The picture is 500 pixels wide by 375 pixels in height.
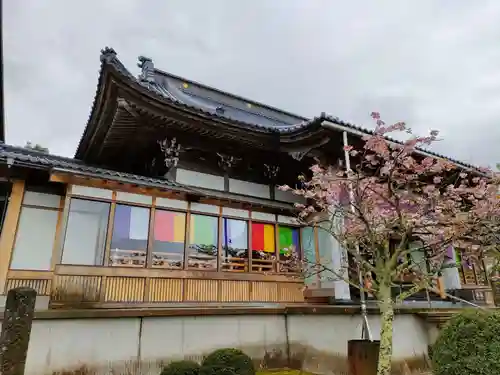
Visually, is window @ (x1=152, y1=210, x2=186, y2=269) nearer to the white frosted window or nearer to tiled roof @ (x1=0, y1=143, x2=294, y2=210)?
tiled roof @ (x1=0, y1=143, x2=294, y2=210)

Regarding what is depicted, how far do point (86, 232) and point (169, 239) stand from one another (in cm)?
169

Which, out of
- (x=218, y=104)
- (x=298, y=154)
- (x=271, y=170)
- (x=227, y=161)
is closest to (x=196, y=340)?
(x=227, y=161)

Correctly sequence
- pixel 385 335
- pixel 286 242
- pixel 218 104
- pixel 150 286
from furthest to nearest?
pixel 218 104
pixel 286 242
pixel 150 286
pixel 385 335

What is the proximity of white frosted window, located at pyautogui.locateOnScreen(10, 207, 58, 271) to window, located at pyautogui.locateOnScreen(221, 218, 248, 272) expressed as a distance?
3.87 metres

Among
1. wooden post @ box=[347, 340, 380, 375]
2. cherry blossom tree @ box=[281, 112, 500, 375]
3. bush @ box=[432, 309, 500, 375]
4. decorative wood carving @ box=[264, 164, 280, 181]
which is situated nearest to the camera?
bush @ box=[432, 309, 500, 375]

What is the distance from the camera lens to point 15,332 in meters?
3.25

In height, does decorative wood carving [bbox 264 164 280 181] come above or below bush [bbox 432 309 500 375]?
above

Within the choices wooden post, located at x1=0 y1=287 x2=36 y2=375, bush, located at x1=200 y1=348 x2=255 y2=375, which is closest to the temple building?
bush, located at x1=200 y1=348 x2=255 y2=375

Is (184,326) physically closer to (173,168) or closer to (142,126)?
(173,168)

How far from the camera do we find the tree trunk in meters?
4.43

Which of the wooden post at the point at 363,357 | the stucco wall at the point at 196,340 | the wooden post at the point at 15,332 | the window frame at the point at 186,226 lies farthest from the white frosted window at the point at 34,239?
the wooden post at the point at 363,357

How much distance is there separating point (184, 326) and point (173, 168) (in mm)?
3988

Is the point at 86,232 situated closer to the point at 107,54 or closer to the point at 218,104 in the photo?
the point at 107,54

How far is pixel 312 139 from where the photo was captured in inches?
351
